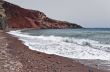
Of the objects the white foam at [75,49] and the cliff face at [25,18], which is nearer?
the white foam at [75,49]

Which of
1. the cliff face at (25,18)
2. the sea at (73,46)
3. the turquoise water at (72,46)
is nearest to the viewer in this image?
the sea at (73,46)

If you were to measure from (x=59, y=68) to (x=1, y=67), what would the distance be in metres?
2.34

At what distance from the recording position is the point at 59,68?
40.9ft

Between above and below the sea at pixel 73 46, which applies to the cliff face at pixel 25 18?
below

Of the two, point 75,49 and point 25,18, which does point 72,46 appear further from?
point 25,18

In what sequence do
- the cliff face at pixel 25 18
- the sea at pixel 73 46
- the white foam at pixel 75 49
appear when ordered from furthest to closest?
1. the cliff face at pixel 25 18
2. the sea at pixel 73 46
3. the white foam at pixel 75 49

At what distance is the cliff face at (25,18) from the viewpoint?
108312mm

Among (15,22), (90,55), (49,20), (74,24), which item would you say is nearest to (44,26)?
(49,20)

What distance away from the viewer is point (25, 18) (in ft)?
372

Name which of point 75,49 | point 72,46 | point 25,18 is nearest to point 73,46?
point 72,46

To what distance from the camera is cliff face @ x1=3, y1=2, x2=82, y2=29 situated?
Result: 4264 inches

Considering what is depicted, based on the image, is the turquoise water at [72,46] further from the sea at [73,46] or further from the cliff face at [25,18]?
the cliff face at [25,18]

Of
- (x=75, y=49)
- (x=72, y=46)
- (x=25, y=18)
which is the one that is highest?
(x=75, y=49)

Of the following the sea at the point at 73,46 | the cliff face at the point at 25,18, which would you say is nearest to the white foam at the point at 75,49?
the sea at the point at 73,46
